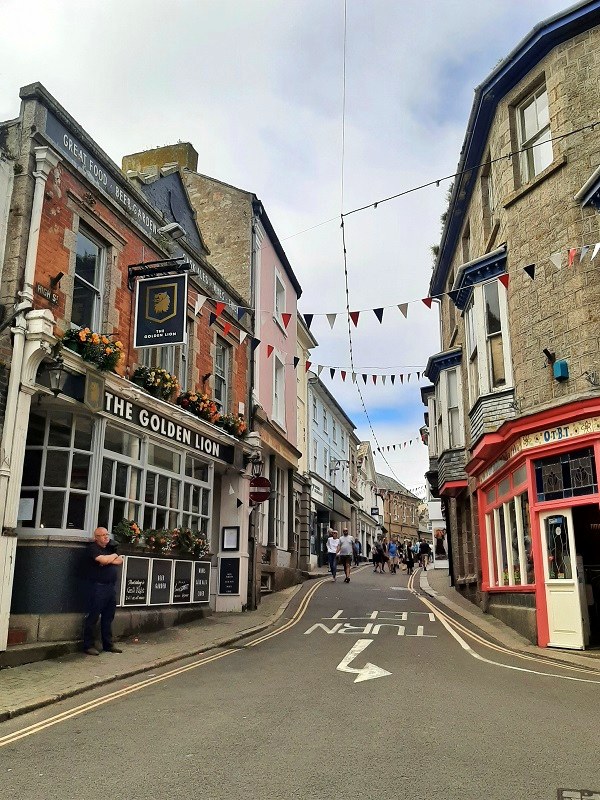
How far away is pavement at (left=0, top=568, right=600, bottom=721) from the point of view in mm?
7359

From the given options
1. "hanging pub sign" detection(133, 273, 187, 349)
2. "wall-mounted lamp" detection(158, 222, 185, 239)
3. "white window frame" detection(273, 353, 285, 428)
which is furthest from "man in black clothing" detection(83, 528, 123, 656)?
"white window frame" detection(273, 353, 285, 428)

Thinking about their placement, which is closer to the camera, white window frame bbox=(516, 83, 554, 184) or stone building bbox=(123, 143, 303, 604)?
white window frame bbox=(516, 83, 554, 184)

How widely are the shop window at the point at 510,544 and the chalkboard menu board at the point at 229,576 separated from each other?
19.4ft

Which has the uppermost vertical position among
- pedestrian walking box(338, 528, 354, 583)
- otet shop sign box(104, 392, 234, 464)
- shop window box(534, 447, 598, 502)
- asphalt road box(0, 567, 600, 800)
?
otet shop sign box(104, 392, 234, 464)

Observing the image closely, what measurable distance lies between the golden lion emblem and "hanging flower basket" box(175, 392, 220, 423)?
7.99ft

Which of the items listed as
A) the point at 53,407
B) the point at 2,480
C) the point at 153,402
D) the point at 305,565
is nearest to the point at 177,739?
the point at 2,480

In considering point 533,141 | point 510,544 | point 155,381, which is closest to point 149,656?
point 155,381

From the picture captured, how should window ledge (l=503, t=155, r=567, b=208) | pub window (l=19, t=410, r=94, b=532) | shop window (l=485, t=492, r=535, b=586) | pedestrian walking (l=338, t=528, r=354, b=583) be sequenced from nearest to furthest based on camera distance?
pub window (l=19, t=410, r=94, b=532) → window ledge (l=503, t=155, r=567, b=208) → shop window (l=485, t=492, r=535, b=586) → pedestrian walking (l=338, t=528, r=354, b=583)

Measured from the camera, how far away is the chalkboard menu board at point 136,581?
1158 cm

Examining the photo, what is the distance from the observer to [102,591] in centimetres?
987

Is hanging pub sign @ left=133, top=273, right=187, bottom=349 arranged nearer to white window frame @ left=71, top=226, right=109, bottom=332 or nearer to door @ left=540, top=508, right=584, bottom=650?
white window frame @ left=71, top=226, right=109, bottom=332

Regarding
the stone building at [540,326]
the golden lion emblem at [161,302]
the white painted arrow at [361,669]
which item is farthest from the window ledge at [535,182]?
the white painted arrow at [361,669]

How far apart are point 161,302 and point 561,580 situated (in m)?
8.45

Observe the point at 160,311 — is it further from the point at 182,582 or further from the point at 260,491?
the point at 260,491
